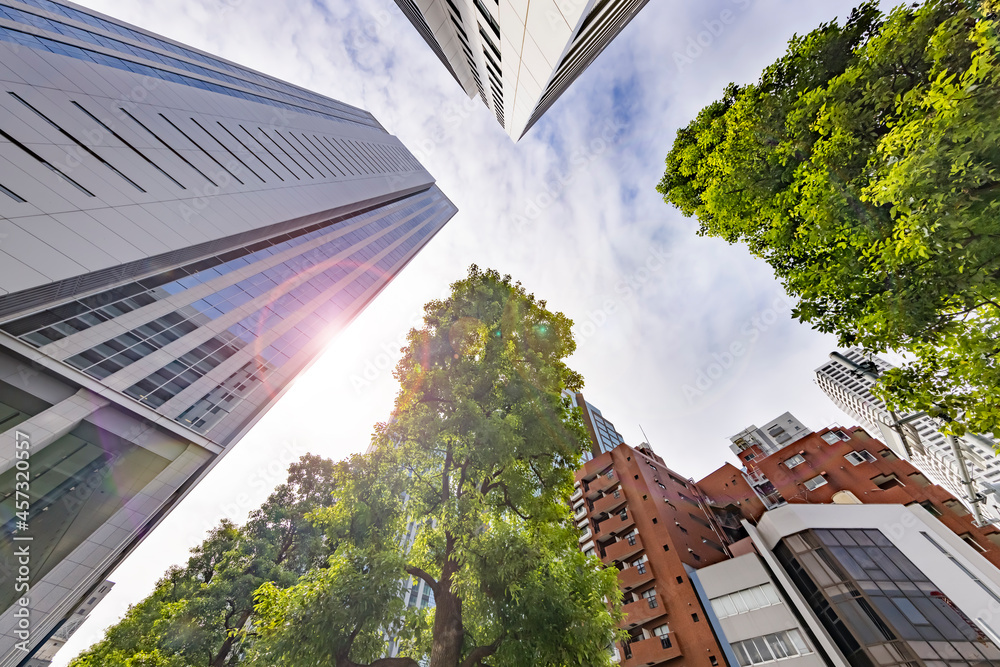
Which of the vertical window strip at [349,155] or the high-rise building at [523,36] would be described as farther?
the vertical window strip at [349,155]

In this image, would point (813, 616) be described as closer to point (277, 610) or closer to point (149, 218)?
point (277, 610)

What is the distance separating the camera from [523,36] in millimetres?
9812

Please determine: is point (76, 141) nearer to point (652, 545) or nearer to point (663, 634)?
point (652, 545)

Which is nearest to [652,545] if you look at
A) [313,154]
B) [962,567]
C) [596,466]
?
[596,466]

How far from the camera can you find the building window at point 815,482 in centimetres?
3266

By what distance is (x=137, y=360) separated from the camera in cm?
1878

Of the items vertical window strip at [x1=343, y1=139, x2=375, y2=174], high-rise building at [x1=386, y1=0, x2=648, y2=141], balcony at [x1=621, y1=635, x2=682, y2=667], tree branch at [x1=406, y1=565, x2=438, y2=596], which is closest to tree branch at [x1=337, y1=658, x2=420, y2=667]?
tree branch at [x1=406, y1=565, x2=438, y2=596]

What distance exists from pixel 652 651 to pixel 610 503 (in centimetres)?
993

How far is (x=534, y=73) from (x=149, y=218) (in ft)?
67.9

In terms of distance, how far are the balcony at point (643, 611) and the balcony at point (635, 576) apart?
3.15 ft

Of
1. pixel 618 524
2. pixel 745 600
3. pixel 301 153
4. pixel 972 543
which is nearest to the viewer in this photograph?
pixel 745 600

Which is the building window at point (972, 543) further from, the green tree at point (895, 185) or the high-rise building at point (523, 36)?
the high-rise building at point (523, 36)

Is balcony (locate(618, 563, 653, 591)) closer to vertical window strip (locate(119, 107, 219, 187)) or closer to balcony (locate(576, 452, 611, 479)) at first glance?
balcony (locate(576, 452, 611, 479))

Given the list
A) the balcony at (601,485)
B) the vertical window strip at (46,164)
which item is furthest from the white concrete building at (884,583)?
the vertical window strip at (46,164)
